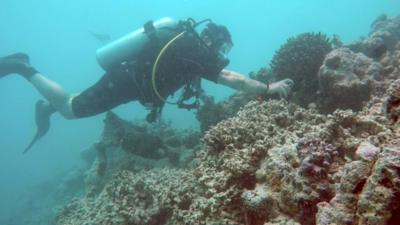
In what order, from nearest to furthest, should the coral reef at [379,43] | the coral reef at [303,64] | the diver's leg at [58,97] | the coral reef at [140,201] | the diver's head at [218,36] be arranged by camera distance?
1. the coral reef at [140,201]
2. the coral reef at [303,64]
3. the diver's head at [218,36]
4. the coral reef at [379,43]
5. the diver's leg at [58,97]

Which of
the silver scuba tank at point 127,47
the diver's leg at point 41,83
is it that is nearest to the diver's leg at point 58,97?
the diver's leg at point 41,83

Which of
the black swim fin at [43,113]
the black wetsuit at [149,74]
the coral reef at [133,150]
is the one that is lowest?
the coral reef at [133,150]

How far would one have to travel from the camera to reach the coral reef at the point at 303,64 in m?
6.09

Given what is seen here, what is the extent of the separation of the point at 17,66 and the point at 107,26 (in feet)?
476

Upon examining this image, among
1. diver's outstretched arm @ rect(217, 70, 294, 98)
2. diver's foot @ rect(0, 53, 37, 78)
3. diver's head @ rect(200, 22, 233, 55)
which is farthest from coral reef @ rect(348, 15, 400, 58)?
diver's foot @ rect(0, 53, 37, 78)

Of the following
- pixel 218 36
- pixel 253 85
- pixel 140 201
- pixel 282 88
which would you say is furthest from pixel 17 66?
pixel 282 88

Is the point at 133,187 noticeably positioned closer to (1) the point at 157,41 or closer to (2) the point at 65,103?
(1) the point at 157,41

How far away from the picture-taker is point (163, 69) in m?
6.84

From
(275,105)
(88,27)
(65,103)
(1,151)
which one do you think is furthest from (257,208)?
(88,27)

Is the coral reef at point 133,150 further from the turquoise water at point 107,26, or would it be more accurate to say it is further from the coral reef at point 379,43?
the turquoise water at point 107,26

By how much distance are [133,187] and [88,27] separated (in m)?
156

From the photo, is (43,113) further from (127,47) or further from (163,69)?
(163,69)

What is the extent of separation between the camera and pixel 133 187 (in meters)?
4.52

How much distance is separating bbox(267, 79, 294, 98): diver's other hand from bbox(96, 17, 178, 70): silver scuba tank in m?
2.70
